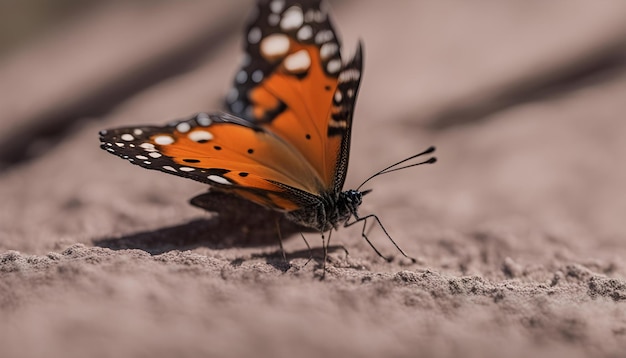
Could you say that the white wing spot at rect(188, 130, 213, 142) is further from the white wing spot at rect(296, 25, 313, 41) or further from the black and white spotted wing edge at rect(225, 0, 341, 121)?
the white wing spot at rect(296, 25, 313, 41)

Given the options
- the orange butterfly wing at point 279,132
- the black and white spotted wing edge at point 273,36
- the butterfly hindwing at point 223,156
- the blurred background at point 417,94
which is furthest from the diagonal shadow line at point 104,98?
the butterfly hindwing at point 223,156

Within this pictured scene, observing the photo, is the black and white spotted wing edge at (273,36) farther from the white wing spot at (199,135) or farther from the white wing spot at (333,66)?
the white wing spot at (199,135)

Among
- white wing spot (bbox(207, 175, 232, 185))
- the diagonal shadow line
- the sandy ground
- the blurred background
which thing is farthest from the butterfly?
the diagonal shadow line

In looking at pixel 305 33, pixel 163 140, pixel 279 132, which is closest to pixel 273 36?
pixel 305 33

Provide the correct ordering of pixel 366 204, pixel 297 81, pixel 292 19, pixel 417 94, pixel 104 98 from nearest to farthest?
pixel 297 81
pixel 292 19
pixel 366 204
pixel 417 94
pixel 104 98

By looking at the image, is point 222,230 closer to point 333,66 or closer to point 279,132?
point 279,132

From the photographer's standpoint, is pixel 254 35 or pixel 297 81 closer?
pixel 297 81
